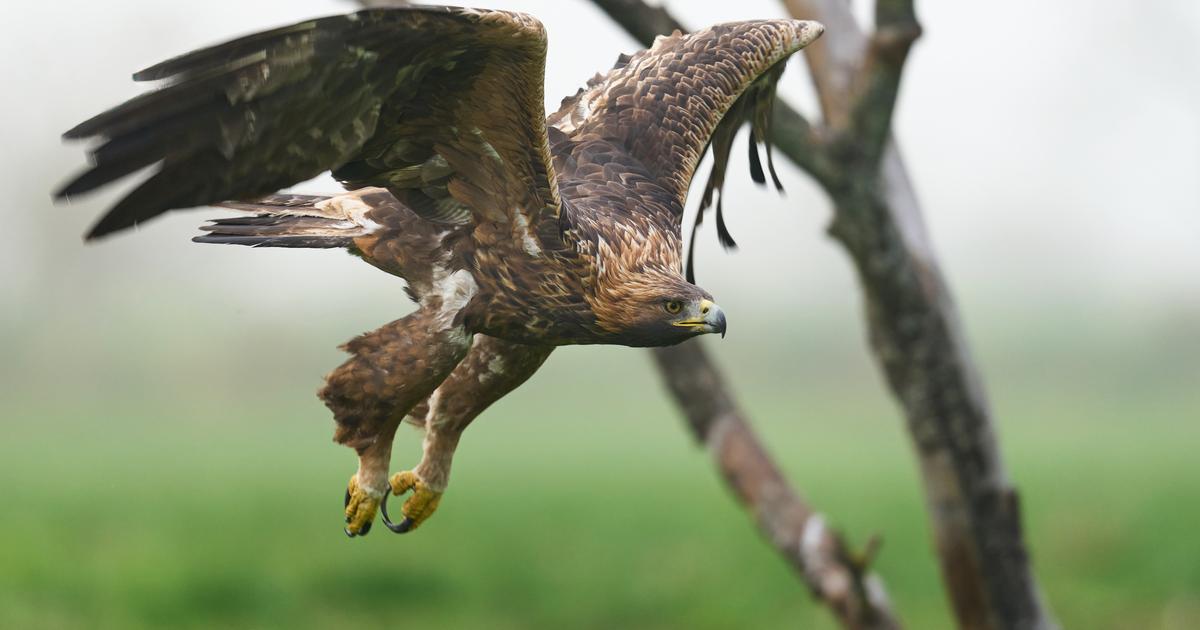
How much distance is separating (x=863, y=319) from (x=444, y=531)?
1138 centimetres

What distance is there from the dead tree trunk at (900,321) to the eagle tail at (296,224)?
6.03 ft

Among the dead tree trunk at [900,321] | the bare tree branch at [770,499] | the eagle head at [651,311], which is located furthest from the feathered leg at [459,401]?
the bare tree branch at [770,499]

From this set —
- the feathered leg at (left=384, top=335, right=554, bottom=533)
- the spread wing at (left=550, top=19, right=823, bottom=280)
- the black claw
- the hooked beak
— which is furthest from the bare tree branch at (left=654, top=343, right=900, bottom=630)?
the hooked beak

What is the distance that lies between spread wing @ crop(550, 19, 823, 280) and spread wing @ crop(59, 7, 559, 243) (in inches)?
27.6

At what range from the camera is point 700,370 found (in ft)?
24.4

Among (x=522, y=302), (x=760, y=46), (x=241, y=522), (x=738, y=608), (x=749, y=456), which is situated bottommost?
(x=738, y=608)

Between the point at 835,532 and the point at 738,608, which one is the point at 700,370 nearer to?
the point at 835,532

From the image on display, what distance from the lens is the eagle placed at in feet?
10.9

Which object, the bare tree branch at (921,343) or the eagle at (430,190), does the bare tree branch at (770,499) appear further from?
the eagle at (430,190)

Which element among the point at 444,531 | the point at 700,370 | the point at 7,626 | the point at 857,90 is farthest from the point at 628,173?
the point at 444,531

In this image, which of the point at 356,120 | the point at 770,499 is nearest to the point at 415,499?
the point at 356,120

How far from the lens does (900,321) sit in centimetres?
638

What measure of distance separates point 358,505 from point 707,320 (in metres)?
1.05

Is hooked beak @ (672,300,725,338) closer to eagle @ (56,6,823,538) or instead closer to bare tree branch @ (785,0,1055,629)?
eagle @ (56,6,823,538)
